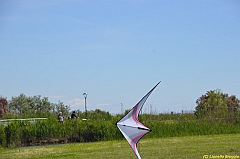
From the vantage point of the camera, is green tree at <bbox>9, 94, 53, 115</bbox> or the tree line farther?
green tree at <bbox>9, 94, 53, 115</bbox>

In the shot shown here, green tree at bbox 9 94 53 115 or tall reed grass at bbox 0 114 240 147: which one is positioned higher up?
green tree at bbox 9 94 53 115

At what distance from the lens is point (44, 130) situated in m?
22.5

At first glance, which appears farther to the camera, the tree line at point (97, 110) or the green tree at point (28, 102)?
the green tree at point (28, 102)

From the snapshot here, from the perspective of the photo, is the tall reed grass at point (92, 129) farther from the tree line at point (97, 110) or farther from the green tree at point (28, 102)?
the green tree at point (28, 102)

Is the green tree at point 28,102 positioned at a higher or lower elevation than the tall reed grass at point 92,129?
higher

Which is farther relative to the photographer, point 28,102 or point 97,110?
point 28,102

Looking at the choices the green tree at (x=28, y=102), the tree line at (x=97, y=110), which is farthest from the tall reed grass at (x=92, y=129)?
the green tree at (x=28, y=102)

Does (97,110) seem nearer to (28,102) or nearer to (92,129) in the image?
(92,129)

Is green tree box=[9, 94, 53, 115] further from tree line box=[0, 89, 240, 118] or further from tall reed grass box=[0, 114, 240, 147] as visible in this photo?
tall reed grass box=[0, 114, 240, 147]

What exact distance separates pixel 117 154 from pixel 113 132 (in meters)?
7.97

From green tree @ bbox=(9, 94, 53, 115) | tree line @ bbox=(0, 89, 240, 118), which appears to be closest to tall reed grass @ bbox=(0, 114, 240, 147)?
tree line @ bbox=(0, 89, 240, 118)

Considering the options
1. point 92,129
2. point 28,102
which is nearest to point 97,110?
point 92,129

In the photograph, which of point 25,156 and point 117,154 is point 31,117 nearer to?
point 25,156

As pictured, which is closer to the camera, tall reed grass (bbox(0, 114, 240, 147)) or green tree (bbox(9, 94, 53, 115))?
tall reed grass (bbox(0, 114, 240, 147))
